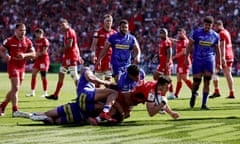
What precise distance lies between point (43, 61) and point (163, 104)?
10.9 meters

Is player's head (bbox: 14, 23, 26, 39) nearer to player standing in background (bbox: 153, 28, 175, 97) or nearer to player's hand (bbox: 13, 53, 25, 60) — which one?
player's hand (bbox: 13, 53, 25, 60)

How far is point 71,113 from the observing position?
13.1m

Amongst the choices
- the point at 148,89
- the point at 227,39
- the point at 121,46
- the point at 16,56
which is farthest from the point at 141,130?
the point at 227,39

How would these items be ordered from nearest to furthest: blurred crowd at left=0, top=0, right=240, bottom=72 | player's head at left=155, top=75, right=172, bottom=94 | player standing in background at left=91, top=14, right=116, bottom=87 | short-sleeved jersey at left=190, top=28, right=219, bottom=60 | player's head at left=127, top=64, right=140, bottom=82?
player's head at left=155, top=75, right=172, bottom=94
player's head at left=127, top=64, right=140, bottom=82
short-sleeved jersey at left=190, top=28, right=219, bottom=60
player standing in background at left=91, top=14, right=116, bottom=87
blurred crowd at left=0, top=0, right=240, bottom=72

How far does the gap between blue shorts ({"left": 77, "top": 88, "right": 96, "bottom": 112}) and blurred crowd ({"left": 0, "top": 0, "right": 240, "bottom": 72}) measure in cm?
2803

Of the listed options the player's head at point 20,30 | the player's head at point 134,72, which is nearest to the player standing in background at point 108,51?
the player's head at point 20,30

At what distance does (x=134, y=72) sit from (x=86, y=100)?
3.39 feet

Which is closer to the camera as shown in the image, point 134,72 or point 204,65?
point 134,72

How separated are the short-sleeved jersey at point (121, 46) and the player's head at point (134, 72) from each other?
3993mm

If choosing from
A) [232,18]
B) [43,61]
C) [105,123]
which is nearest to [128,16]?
[232,18]

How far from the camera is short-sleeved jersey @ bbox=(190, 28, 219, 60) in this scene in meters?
16.6

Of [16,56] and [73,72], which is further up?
[16,56]

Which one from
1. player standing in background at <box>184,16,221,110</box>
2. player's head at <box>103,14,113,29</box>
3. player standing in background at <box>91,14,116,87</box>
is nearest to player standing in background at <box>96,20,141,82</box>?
player standing in background at <box>184,16,221,110</box>

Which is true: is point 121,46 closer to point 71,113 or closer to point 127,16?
point 71,113
